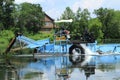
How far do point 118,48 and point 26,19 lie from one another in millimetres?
64266

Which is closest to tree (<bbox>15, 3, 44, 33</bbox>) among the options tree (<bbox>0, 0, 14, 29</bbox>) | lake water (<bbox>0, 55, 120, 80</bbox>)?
tree (<bbox>0, 0, 14, 29</bbox>)

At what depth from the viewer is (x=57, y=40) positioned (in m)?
38.4

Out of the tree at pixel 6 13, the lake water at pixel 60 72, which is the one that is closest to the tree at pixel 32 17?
the tree at pixel 6 13

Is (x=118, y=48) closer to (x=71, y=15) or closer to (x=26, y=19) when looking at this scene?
(x=71, y=15)

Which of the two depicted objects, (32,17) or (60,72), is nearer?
(60,72)

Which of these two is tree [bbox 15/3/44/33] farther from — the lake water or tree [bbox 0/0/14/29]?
the lake water

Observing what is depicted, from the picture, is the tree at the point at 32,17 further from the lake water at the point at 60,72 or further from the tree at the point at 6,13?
the lake water at the point at 60,72

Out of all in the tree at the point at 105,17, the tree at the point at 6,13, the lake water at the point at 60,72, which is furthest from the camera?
the tree at the point at 105,17

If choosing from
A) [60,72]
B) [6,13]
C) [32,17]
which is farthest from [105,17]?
[60,72]

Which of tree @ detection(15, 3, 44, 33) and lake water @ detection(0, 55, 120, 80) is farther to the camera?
tree @ detection(15, 3, 44, 33)

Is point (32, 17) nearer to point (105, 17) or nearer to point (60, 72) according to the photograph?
point (105, 17)

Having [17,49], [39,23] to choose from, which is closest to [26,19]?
[39,23]

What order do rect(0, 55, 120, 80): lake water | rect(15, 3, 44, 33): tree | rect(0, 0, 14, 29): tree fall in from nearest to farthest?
rect(0, 55, 120, 80): lake water, rect(0, 0, 14, 29): tree, rect(15, 3, 44, 33): tree

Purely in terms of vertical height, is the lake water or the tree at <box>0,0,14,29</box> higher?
the tree at <box>0,0,14,29</box>
